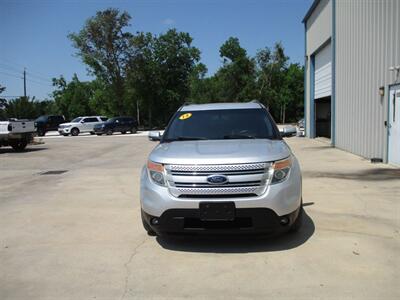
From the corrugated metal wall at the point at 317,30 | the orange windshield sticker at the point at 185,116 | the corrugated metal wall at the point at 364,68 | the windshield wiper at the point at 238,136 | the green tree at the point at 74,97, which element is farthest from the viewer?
the green tree at the point at 74,97


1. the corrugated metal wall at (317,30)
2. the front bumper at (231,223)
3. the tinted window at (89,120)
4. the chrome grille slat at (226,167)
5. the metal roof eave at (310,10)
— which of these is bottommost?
the front bumper at (231,223)

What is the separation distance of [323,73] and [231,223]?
66.9 feet

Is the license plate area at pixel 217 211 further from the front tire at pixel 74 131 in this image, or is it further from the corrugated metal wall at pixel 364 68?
the front tire at pixel 74 131

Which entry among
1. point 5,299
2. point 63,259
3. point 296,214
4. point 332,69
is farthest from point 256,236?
point 332,69

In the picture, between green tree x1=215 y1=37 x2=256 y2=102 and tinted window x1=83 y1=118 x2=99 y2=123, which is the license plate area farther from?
green tree x1=215 y1=37 x2=256 y2=102

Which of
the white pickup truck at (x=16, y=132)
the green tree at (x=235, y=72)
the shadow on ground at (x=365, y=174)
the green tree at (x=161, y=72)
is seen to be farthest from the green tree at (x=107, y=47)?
the shadow on ground at (x=365, y=174)

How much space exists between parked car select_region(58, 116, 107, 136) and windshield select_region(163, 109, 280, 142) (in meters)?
36.9

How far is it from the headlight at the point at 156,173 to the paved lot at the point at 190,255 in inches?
33.1

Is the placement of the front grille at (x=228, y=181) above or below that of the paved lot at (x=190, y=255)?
above

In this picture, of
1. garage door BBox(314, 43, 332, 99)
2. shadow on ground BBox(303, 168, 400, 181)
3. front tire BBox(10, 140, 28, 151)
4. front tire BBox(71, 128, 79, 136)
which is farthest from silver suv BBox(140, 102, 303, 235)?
front tire BBox(71, 128, 79, 136)

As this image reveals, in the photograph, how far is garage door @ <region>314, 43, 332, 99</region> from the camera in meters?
22.2

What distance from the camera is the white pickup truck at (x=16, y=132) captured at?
68.2 feet

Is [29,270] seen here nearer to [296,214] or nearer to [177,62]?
[296,214]

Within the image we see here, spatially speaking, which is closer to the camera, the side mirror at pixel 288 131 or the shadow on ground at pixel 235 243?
the shadow on ground at pixel 235 243
